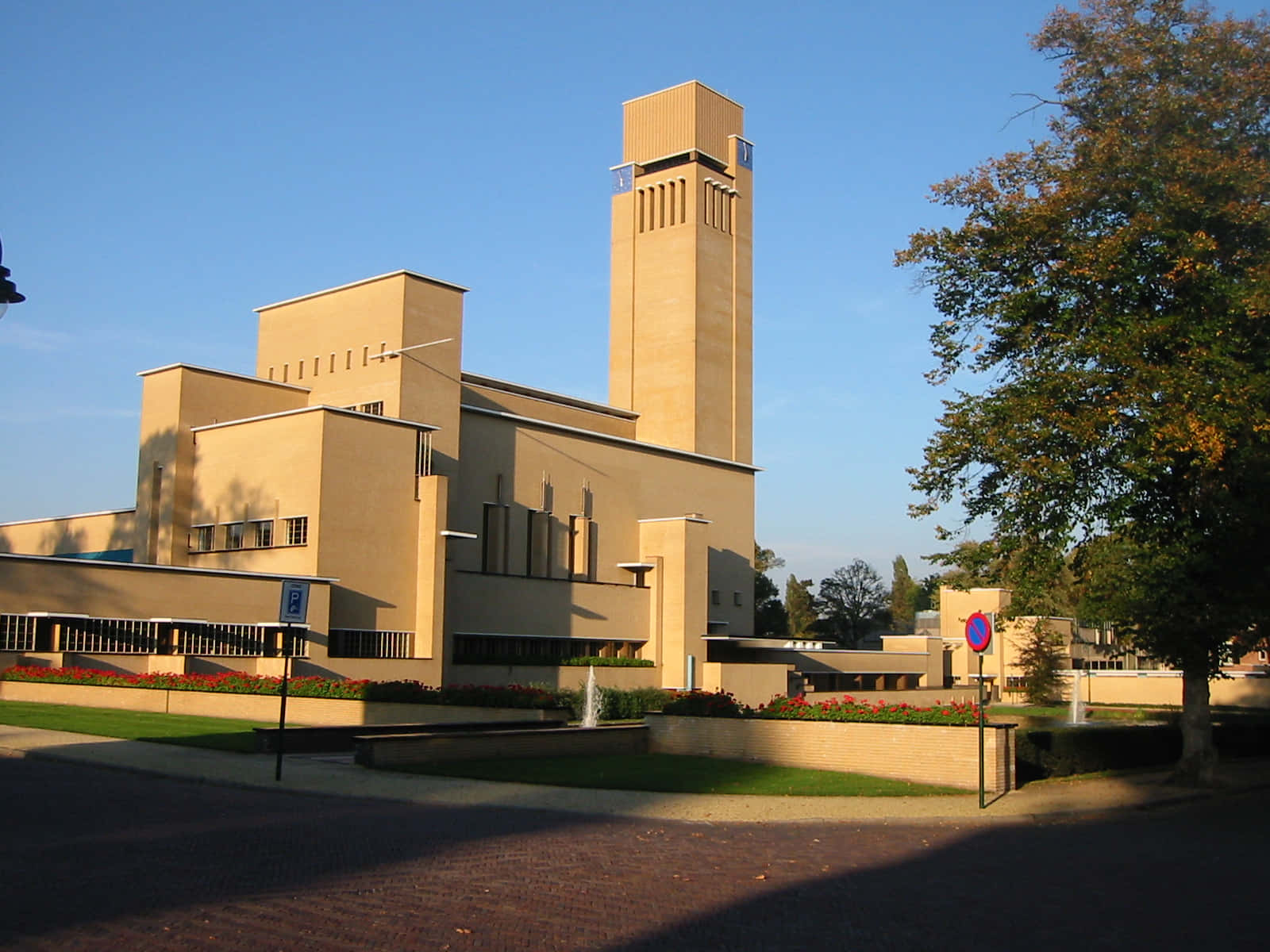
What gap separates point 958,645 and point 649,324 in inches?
1163

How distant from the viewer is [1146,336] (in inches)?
882

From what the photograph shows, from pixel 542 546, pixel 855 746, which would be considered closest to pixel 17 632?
pixel 542 546

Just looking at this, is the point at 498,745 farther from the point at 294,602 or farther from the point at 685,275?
the point at 685,275

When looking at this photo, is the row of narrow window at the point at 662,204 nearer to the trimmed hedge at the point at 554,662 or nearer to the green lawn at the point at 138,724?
the trimmed hedge at the point at 554,662

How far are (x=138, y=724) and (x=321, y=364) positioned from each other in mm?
32536

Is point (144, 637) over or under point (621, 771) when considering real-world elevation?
over

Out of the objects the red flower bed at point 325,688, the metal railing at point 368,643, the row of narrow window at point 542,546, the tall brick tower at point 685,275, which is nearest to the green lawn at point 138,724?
the red flower bed at point 325,688

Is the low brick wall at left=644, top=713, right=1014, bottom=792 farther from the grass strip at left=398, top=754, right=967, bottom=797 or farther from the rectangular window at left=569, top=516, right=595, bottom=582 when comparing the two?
the rectangular window at left=569, top=516, right=595, bottom=582

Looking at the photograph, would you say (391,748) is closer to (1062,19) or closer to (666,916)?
(666,916)

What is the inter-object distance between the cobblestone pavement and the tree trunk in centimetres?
764

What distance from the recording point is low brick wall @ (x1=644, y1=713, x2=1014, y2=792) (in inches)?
785

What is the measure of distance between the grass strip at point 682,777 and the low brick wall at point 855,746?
31 cm

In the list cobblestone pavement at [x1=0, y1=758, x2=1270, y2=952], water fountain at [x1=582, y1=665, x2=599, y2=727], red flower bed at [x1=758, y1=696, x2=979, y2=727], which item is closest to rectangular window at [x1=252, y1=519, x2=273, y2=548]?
water fountain at [x1=582, y1=665, x2=599, y2=727]

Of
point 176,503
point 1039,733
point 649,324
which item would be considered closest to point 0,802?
point 1039,733
